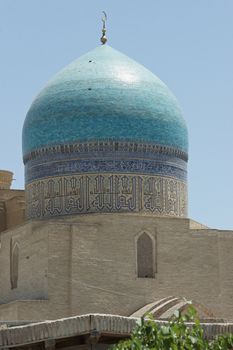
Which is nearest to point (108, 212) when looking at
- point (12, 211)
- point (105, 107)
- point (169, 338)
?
point (105, 107)

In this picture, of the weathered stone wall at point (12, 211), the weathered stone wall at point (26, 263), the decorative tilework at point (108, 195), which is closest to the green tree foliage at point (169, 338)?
the weathered stone wall at point (26, 263)

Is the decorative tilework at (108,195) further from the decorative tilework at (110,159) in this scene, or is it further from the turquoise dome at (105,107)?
the turquoise dome at (105,107)

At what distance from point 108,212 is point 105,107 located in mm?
1995

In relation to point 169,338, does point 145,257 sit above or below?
above

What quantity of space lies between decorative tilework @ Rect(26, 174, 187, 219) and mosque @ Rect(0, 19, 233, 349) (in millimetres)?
18

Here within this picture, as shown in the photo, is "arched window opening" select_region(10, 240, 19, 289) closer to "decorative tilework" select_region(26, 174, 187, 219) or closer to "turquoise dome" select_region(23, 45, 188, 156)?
"decorative tilework" select_region(26, 174, 187, 219)

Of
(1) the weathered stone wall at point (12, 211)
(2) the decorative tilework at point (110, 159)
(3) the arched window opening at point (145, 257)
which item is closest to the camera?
(3) the arched window opening at point (145, 257)

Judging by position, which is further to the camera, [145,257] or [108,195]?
[108,195]

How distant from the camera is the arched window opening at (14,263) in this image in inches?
743

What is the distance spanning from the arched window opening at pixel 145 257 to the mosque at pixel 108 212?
0.02 meters

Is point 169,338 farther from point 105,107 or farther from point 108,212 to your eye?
point 105,107

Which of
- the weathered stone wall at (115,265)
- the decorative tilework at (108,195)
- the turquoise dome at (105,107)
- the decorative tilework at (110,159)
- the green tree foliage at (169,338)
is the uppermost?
the turquoise dome at (105,107)

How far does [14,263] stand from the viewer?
1905 cm

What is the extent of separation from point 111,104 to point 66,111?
0.87 m
